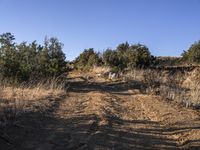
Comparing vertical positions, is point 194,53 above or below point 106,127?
above

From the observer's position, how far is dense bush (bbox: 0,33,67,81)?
1962 cm

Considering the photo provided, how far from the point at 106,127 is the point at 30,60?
13.2 m

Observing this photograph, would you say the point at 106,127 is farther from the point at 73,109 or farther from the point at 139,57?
the point at 139,57

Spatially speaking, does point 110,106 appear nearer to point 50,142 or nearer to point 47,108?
point 47,108

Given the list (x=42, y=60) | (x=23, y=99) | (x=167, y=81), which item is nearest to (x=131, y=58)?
(x=167, y=81)

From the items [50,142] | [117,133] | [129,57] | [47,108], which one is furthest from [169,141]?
[129,57]

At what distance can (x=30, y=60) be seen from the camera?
22.8 meters

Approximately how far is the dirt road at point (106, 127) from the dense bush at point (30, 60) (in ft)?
17.4

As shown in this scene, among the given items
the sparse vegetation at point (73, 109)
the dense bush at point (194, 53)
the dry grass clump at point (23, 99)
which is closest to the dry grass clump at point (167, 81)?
the sparse vegetation at point (73, 109)

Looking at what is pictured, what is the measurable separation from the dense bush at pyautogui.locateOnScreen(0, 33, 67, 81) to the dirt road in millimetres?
5307

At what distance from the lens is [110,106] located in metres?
14.4

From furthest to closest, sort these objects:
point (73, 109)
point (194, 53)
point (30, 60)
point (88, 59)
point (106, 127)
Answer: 1. point (88, 59)
2. point (194, 53)
3. point (30, 60)
4. point (73, 109)
5. point (106, 127)

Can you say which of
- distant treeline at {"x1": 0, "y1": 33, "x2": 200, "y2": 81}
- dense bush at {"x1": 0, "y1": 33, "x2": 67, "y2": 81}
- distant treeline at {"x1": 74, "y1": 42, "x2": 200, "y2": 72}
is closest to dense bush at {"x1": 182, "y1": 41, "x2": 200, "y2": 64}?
distant treeline at {"x1": 74, "y1": 42, "x2": 200, "y2": 72}

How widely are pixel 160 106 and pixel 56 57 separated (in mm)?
11047
